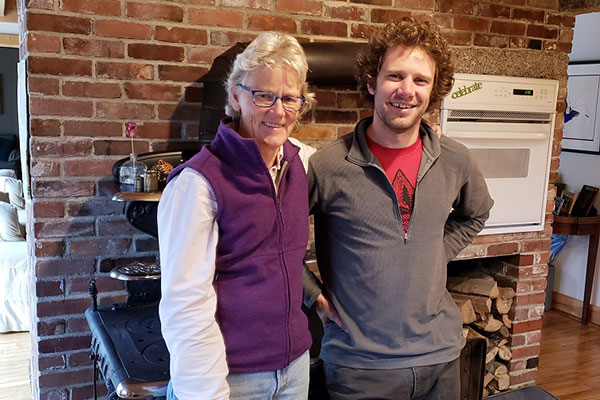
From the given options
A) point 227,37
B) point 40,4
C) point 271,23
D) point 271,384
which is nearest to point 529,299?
point 271,23

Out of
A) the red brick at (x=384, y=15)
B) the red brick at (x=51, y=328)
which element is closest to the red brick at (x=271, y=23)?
the red brick at (x=384, y=15)

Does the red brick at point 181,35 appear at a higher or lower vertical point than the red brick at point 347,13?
lower

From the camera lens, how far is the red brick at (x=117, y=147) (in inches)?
84.8

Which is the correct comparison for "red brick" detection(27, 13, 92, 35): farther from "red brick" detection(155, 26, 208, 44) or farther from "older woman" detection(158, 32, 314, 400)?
"older woman" detection(158, 32, 314, 400)

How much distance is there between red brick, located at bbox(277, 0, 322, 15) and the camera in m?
2.36

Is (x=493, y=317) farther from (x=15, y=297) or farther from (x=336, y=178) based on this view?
(x=15, y=297)

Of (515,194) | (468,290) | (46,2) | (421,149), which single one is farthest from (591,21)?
(46,2)

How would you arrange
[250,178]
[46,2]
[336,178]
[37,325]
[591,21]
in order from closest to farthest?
[250,178], [336,178], [46,2], [37,325], [591,21]

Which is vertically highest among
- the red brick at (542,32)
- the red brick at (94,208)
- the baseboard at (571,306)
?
the red brick at (542,32)

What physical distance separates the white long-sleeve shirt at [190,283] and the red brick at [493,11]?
6.98 feet

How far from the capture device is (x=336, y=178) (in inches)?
61.4

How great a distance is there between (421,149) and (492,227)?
147cm

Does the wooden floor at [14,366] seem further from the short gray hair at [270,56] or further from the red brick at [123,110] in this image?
the short gray hair at [270,56]

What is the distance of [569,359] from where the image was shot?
12.4 feet
